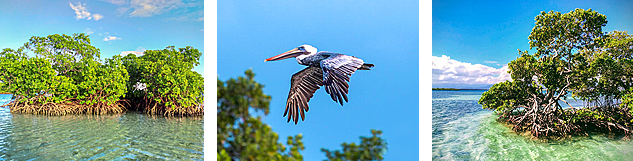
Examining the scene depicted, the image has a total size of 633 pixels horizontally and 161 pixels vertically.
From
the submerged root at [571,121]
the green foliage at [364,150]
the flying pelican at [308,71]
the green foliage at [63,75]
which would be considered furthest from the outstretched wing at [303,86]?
the green foliage at [63,75]

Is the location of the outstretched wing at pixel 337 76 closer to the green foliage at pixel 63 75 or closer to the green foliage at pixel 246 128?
the green foliage at pixel 246 128

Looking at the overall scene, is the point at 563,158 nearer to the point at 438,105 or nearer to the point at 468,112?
the point at 468,112

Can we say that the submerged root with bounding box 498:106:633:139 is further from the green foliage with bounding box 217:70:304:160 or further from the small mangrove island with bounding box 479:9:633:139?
the green foliage with bounding box 217:70:304:160

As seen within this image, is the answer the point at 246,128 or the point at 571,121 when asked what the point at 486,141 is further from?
the point at 246,128

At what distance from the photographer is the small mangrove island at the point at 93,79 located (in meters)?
4.10

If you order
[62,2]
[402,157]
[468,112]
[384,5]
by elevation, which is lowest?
[402,157]

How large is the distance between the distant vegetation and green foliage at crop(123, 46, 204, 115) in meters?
3.15

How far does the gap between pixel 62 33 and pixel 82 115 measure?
4.44 feet

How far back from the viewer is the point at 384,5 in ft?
7.17

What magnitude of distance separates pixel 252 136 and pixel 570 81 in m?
2.39

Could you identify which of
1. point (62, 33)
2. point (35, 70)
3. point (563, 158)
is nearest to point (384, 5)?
point (563, 158)

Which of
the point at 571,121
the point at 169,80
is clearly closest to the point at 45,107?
the point at 169,80

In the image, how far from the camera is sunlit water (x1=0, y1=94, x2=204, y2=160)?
9.31 feet

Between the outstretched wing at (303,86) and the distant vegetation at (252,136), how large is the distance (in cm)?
27
